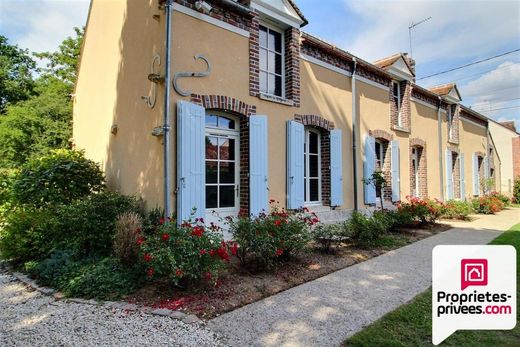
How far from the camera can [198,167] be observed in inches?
210

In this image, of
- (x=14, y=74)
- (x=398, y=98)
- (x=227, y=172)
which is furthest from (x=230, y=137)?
(x=14, y=74)

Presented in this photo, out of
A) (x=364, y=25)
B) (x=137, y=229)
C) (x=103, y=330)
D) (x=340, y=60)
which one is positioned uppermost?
(x=364, y=25)

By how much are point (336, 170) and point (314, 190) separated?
73 cm

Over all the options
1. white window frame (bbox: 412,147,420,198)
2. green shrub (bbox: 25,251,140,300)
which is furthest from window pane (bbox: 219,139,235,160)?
white window frame (bbox: 412,147,420,198)

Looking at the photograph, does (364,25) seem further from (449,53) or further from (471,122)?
(471,122)

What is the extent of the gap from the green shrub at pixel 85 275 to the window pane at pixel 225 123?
2999 mm

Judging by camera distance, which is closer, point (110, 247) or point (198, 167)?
point (110, 247)

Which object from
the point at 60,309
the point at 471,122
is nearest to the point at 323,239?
the point at 60,309

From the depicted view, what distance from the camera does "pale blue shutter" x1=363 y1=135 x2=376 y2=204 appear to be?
877 centimetres

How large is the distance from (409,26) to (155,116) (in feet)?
37.5

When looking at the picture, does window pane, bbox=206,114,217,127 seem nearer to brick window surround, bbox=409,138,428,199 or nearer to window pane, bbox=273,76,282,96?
window pane, bbox=273,76,282,96

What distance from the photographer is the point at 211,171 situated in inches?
232

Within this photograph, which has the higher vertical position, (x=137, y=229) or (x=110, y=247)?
(x=137, y=229)

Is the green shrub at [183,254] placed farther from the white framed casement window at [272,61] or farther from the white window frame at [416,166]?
the white window frame at [416,166]
